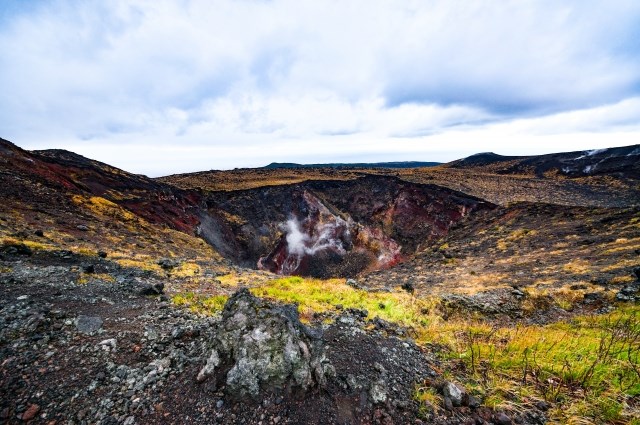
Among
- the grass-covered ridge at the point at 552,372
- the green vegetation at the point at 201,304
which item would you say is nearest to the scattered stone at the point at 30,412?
the green vegetation at the point at 201,304

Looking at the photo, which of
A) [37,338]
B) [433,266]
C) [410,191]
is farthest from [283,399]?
[410,191]

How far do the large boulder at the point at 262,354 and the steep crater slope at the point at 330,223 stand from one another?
1089 inches

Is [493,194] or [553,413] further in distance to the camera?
[493,194]

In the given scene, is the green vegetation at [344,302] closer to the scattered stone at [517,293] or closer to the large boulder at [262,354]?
the large boulder at [262,354]

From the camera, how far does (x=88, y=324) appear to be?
620cm

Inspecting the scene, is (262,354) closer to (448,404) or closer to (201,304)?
(448,404)

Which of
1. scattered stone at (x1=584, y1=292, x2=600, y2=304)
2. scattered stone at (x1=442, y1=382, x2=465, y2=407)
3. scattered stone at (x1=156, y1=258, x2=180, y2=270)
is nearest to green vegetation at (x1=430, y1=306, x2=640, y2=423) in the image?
scattered stone at (x1=442, y1=382, x2=465, y2=407)

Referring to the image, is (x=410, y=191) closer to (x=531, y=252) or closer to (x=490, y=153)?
(x=531, y=252)

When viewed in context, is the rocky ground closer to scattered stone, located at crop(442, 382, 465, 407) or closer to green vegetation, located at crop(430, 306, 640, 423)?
scattered stone, located at crop(442, 382, 465, 407)

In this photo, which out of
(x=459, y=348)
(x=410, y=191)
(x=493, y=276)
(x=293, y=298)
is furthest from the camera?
(x=410, y=191)

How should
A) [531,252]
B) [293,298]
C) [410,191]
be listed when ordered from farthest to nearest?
1. [410,191]
2. [531,252]
3. [293,298]

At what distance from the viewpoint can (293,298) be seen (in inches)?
398

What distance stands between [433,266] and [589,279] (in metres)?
10.6

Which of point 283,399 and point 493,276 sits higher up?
point 283,399
